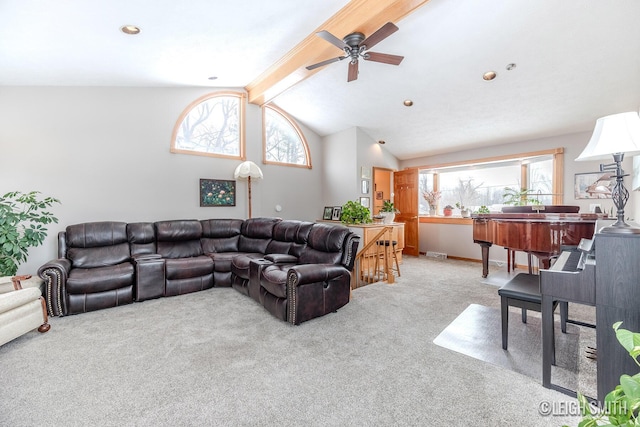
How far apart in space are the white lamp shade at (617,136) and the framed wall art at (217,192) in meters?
5.03

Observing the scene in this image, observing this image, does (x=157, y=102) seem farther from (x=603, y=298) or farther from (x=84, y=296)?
(x=603, y=298)

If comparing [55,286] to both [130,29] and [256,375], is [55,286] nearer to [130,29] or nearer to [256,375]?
[256,375]

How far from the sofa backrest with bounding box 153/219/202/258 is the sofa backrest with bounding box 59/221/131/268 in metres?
0.44

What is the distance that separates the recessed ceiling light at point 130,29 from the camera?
2940 mm

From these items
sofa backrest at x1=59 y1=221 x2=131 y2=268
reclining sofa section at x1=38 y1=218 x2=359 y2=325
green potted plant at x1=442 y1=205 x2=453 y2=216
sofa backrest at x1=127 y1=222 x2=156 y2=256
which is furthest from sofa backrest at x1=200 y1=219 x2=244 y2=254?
Result: green potted plant at x1=442 y1=205 x2=453 y2=216

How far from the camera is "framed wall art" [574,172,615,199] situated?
4.54 metres

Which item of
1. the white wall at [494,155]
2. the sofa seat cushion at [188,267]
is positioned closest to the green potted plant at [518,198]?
the white wall at [494,155]

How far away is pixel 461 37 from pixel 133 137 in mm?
4853

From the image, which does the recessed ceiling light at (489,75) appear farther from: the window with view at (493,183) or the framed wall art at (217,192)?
the framed wall art at (217,192)

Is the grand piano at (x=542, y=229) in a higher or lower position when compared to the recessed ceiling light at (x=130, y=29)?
lower

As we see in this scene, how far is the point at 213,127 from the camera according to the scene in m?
5.41

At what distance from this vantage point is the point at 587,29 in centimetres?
300

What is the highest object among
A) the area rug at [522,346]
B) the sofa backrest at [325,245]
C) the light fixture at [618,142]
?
the light fixture at [618,142]

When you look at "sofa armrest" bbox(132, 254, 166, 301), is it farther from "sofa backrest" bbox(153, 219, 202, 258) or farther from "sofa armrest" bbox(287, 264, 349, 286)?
"sofa armrest" bbox(287, 264, 349, 286)
